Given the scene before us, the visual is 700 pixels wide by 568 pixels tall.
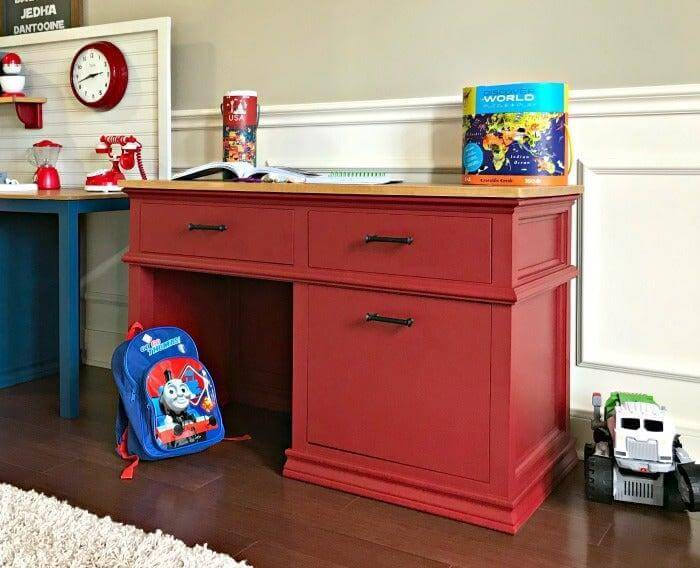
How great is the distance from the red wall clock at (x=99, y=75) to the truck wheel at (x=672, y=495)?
205cm

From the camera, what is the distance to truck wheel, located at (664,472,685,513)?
5.82 ft

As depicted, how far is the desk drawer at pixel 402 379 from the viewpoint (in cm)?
171

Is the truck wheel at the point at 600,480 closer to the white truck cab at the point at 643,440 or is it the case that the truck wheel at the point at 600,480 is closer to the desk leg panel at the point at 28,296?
the white truck cab at the point at 643,440

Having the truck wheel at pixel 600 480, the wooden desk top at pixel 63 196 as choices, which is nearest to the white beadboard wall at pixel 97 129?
the wooden desk top at pixel 63 196

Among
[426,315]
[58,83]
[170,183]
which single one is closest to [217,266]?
[170,183]

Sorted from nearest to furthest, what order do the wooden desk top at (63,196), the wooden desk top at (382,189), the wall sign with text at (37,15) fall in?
the wooden desk top at (382,189) < the wooden desk top at (63,196) < the wall sign with text at (37,15)

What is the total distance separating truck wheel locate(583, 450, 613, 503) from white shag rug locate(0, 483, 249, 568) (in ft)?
2.63

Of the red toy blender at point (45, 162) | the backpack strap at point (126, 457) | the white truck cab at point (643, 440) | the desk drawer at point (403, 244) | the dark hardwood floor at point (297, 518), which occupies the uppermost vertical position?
the red toy blender at point (45, 162)

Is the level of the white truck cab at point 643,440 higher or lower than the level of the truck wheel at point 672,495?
higher

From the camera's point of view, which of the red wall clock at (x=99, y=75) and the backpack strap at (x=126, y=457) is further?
the red wall clock at (x=99, y=75)

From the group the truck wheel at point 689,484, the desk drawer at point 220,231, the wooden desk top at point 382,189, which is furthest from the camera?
the desk drawer at point 220,231

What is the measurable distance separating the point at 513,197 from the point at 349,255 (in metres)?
0.41

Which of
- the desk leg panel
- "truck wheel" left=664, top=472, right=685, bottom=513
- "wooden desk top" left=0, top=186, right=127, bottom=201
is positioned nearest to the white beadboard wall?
the desk leg panel

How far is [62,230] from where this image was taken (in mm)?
2365
